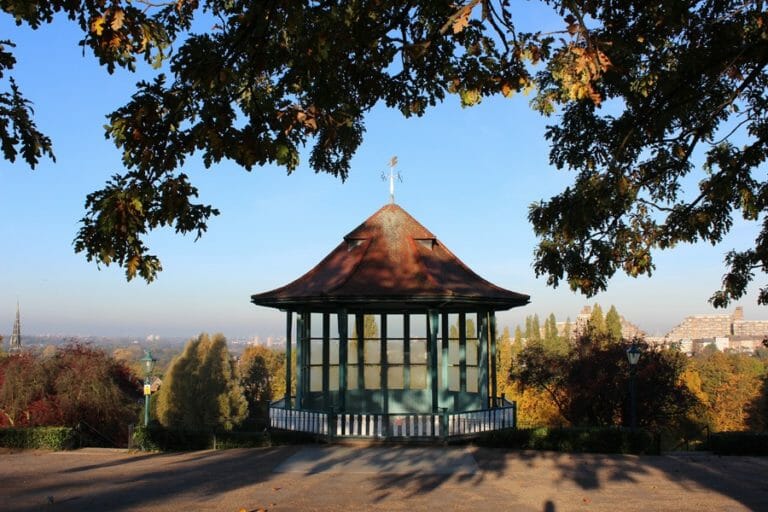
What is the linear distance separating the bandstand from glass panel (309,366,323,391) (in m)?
0.03

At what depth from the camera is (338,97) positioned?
347 inches

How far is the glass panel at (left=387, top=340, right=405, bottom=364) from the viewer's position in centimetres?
2081

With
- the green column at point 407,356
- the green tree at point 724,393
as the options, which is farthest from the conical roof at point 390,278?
the green tree at point 724,393

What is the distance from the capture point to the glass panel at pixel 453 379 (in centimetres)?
2161

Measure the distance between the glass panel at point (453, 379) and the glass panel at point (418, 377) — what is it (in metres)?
1.01

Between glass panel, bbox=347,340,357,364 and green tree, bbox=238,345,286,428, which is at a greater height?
glass panel, bbox=347,340,357,364

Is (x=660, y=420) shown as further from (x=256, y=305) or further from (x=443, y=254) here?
(x=256, y=305)

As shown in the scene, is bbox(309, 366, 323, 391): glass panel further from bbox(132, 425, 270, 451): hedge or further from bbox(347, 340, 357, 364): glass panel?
bbox(132, 425, 270, 451): hedge

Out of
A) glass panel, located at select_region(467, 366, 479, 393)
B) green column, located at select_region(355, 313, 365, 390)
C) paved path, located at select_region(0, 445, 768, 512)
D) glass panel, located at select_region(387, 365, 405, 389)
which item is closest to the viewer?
paved path, located at select_region(0, 445, 768, 512)

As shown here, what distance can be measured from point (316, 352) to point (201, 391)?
3948cm

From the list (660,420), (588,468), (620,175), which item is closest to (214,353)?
(660,420)

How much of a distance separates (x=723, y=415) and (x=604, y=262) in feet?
225

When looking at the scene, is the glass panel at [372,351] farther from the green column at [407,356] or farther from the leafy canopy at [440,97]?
the leafy canopy at [440,97]

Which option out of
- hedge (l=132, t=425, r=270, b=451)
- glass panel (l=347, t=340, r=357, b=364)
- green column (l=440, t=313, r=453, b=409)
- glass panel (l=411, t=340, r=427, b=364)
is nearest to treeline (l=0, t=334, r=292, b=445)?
hedge (l=132, t=425, r=270, b=451)
